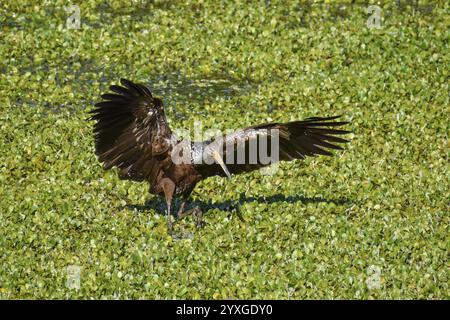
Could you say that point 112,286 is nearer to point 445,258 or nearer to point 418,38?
point 445,258

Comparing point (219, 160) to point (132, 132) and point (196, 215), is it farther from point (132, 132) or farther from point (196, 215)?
point (132, 132)

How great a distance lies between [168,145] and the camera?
10.0m

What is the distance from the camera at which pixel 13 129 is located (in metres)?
12.5

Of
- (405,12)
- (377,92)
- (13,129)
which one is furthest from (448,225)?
(405,12)

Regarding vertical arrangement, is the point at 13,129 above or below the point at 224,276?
above

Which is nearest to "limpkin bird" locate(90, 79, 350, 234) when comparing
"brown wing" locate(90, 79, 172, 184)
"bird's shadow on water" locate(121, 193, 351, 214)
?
"brown wing" locate(90, 79, 172, 184)

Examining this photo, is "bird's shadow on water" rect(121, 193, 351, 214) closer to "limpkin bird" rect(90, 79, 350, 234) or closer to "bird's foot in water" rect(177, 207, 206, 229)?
"bird's foot in water" rect(177, 207, 206, 229)

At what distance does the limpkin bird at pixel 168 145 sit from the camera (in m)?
9.77

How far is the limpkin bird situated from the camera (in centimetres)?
977

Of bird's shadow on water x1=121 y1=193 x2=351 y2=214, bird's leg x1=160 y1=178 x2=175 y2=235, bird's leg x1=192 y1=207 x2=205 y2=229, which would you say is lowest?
bird's leg x1=192 y1=207 x2=205 y2=229

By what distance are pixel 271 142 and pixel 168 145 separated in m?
1.10

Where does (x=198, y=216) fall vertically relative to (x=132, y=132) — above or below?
below

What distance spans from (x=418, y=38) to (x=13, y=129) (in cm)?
665

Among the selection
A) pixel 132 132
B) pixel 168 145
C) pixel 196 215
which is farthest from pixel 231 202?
pixel 132 132
